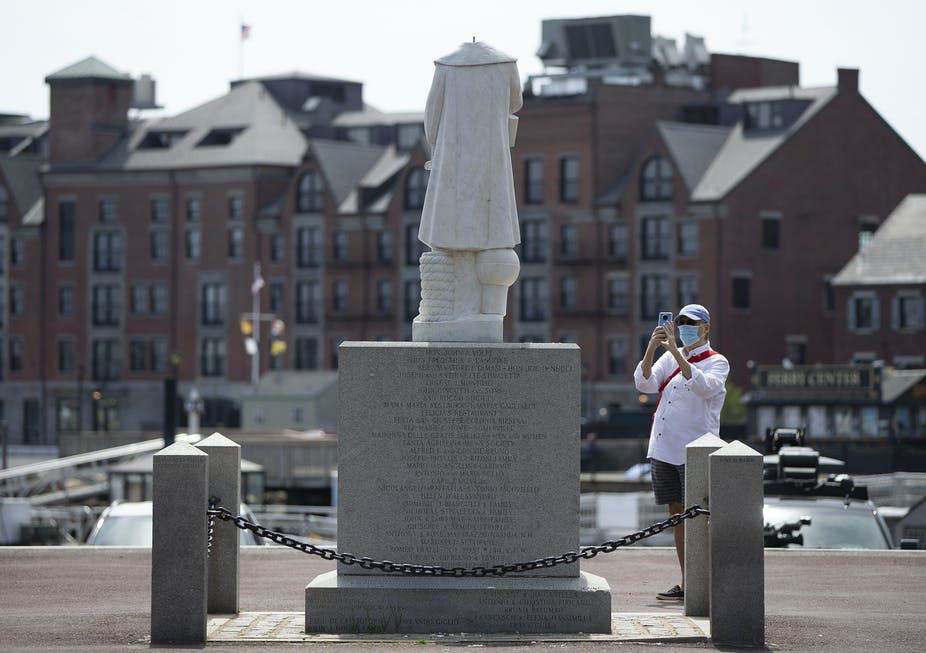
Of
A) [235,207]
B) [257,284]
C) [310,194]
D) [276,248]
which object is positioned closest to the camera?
[257,284]

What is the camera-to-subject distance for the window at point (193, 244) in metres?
109

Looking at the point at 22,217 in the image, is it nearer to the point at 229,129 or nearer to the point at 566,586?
the point at 229,129

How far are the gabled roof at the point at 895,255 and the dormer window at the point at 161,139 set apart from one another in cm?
3967

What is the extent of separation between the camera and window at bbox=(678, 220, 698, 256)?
92.9 meters

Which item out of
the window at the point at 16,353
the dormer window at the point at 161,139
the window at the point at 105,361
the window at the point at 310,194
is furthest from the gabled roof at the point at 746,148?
the window at the point at 16,353

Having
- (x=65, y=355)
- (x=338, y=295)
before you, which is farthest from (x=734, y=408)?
(x=65, y=355)

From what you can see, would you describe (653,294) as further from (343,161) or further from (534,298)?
(343,161)

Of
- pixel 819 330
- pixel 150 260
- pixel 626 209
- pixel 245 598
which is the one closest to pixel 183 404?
pixel 150 260

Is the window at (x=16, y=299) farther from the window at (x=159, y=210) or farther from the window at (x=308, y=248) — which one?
the window at (x=308, y=248)

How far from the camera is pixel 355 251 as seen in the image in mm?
105938

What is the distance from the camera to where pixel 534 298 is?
99.5 m

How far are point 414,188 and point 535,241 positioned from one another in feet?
24.4

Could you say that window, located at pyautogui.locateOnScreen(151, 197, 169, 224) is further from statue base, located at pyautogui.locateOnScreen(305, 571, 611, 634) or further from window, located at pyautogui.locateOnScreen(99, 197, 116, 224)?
statue base, located at pyautogui.locateOnScreen(305, 571, 611, 634)

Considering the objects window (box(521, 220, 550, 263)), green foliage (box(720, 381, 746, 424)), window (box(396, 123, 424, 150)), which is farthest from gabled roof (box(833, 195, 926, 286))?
window (box(396, 123, 424, 150))
